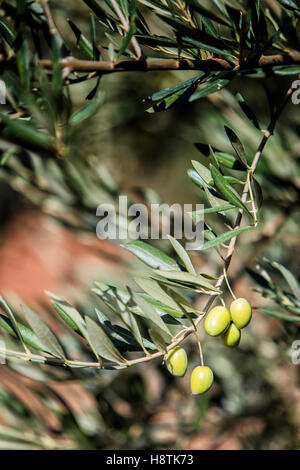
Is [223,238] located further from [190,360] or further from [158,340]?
[190,360]

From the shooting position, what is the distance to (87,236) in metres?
0.57

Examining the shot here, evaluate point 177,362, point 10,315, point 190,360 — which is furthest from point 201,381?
point 190,360

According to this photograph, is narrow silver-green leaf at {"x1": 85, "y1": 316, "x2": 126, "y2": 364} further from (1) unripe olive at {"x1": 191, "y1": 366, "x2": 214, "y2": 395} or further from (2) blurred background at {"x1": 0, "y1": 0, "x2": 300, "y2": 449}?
(2) blurred background at {"x1": 0, "y1": 0, "x2": 300, "y2": 449}

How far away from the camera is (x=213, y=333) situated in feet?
0.79

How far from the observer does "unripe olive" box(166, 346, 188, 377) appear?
24 centimetres

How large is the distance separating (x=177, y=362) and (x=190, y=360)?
363mm

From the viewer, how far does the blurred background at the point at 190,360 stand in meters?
0.49

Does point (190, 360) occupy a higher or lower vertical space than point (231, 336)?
lower

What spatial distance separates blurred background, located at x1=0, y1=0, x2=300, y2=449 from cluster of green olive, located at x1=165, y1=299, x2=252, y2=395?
0.56 ft

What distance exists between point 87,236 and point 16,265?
253 centimetres

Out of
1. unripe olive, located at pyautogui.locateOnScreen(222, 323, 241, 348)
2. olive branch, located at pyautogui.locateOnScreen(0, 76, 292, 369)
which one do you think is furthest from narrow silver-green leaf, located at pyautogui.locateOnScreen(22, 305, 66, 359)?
unripe olive, located at pyautogui.locateOnScreen(222, 323, 241, 348)

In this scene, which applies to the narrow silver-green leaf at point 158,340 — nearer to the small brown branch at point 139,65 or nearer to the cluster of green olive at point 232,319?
the cluster of green olive at point 232,319

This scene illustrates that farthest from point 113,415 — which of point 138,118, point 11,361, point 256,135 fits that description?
point 138,118
